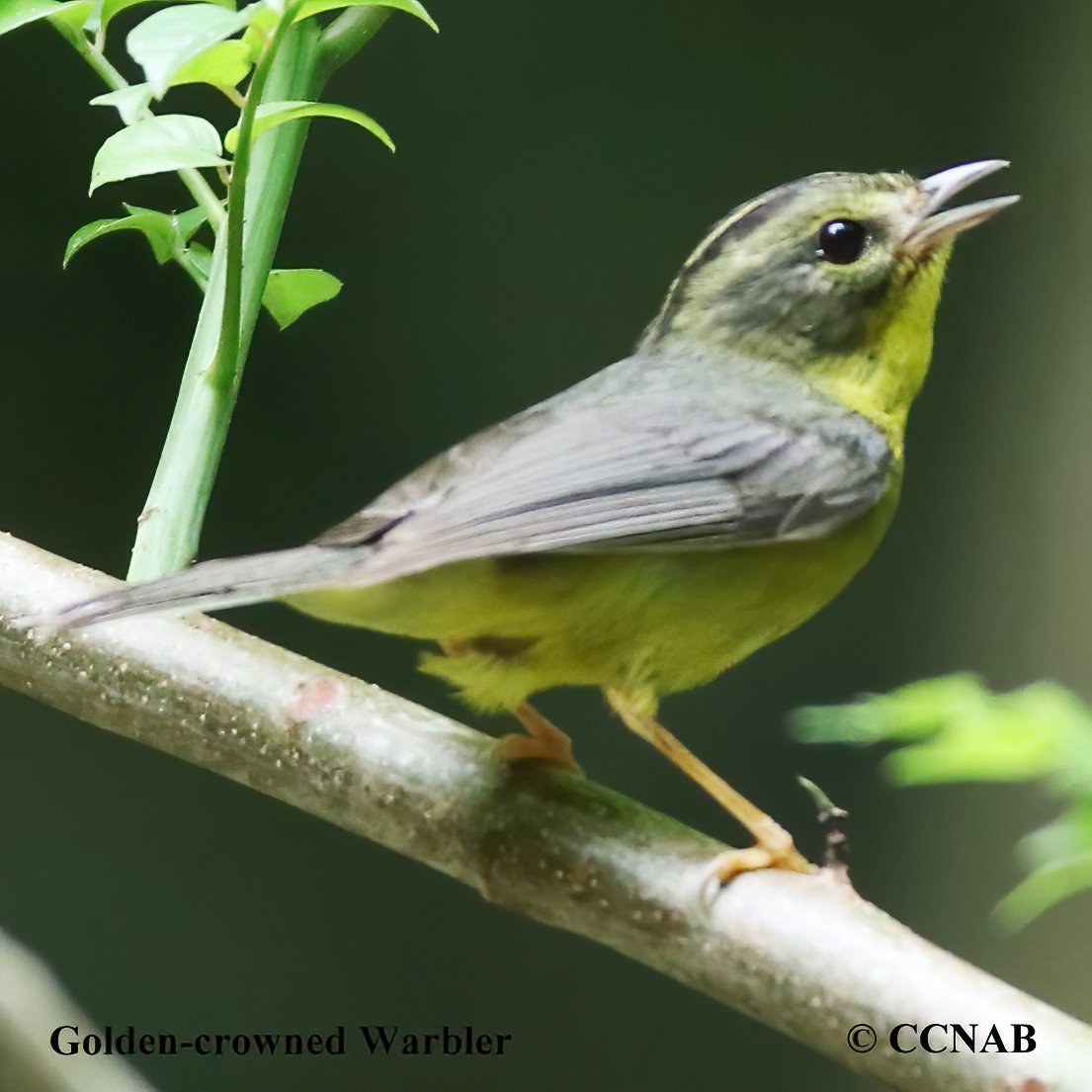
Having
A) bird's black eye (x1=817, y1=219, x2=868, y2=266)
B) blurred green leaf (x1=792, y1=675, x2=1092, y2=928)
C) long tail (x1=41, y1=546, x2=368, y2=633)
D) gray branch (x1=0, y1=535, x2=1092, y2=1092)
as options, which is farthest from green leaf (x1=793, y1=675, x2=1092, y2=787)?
bird's black eye (x1=817, y1=219, x2=868, y2=266)

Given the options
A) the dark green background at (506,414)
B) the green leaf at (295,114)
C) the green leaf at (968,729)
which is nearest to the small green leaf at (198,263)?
the green leaf at (295,114)

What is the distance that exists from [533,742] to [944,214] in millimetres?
746

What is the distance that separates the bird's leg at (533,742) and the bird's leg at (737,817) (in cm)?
7

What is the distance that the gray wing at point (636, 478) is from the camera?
1170 millimetres

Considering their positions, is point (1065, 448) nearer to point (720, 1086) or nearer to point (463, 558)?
point (720, 1086)

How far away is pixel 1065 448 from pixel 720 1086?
1788 millimetres

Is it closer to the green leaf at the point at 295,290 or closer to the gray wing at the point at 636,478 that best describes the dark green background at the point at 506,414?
the green leaf at the point at 295,290

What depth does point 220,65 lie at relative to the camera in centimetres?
115

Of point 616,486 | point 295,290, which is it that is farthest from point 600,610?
point 295,290

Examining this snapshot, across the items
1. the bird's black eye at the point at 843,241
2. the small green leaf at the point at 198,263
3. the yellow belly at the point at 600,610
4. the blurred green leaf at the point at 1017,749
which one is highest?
the bird's black eye at the point at 843,241

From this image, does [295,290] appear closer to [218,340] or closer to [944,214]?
[218,340]

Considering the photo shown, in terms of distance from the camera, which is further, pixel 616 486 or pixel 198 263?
pixel 198 263

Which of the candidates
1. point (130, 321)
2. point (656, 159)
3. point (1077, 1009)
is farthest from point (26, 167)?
point (1077, 1009)

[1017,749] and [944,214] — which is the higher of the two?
[944,214]
